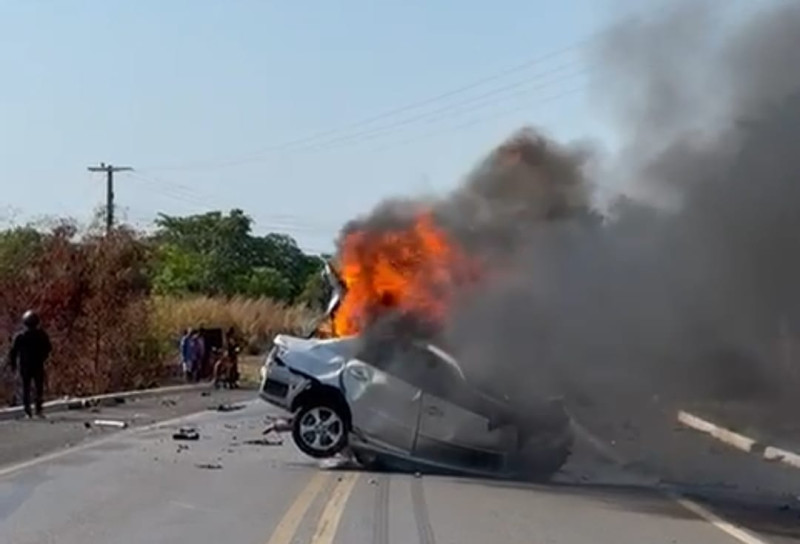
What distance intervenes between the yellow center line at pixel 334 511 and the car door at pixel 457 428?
94cm

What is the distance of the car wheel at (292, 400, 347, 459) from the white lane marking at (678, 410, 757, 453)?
23.2ft

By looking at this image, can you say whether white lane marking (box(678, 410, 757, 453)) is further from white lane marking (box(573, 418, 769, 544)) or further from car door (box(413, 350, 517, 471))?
car door (box(413, 350, 517, 471))

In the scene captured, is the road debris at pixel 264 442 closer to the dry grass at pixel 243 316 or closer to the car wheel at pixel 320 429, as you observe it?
the car wheel at pixel 320 429

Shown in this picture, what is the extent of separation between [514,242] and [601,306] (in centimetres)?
142

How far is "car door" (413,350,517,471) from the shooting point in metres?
17.4

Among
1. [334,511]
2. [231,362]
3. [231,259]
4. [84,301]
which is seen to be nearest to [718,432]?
[334,511]

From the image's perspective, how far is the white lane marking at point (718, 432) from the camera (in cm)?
2475

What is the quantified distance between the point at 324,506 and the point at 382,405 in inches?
138

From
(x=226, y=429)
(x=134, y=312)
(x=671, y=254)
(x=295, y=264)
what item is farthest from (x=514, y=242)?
(x=295, y=264)

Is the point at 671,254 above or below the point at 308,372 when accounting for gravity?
above

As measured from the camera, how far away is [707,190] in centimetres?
1666

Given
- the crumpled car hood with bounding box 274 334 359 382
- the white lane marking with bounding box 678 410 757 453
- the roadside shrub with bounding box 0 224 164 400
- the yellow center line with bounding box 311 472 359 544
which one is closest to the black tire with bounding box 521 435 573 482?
the yellow center line with bounding box 311 472 359 544

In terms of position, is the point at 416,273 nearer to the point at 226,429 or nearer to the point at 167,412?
the point at 226,429

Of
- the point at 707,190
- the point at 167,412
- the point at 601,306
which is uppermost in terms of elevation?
the point at 707,190
